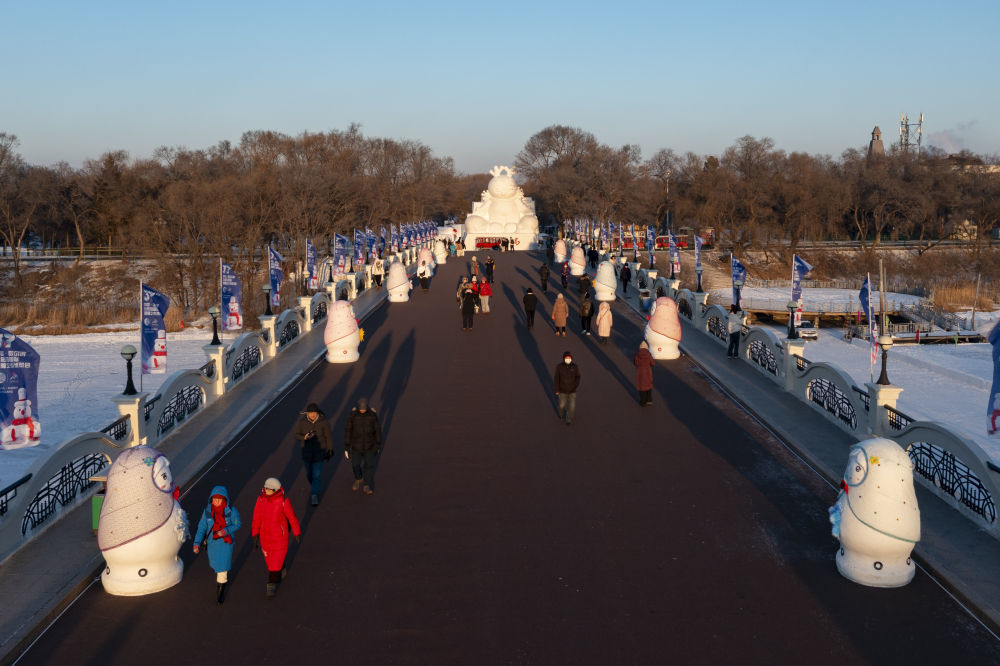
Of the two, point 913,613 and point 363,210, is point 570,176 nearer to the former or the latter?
point 363,210

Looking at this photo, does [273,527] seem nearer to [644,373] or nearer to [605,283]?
[644,373]

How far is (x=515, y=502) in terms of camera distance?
35.2ft

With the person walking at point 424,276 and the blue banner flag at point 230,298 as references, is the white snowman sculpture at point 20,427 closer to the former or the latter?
the blue banner flag at point 230,298

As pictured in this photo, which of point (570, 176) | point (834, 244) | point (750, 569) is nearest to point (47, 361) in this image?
point (750, 569)

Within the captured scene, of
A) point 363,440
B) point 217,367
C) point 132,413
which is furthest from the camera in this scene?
point 217,367

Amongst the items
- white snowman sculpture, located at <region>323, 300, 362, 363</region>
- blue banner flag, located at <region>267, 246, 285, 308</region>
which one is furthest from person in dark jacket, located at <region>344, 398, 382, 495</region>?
blue banner flag, located at <region>267, 246, 285, 308</region>

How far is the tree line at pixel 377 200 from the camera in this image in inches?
2450

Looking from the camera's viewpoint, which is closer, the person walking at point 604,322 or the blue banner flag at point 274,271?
the person walking at point 604,322

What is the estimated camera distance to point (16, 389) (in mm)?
11312

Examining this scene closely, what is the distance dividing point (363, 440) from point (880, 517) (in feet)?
19.5

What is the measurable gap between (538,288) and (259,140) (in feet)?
247

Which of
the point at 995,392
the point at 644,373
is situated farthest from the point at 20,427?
the point at 995,392

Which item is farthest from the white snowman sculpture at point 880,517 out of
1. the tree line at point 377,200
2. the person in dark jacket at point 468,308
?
the tree line at point 377,200

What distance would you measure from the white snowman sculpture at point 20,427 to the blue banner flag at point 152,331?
3.53m
